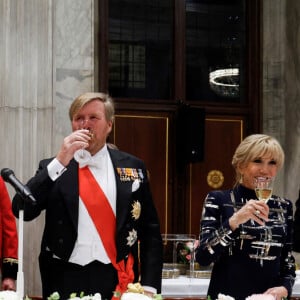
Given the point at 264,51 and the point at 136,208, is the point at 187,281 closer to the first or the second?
the point at 136,208

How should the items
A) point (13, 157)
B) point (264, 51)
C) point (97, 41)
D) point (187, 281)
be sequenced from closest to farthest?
point (187, 281), point (13, 157), point (97, 41), point (264, 51)

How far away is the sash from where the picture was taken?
3725 mm

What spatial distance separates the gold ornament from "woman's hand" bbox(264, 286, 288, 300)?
4.40 metres

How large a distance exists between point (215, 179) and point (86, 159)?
464cm

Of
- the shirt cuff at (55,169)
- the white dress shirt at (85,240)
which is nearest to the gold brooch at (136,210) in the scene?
the white dress shirt at (85,240)

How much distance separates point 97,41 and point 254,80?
75.1 inches

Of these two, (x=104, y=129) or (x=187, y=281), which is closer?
(x=104, y=129)

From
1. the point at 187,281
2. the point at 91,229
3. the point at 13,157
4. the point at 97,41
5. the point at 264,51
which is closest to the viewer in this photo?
the point at 91,229

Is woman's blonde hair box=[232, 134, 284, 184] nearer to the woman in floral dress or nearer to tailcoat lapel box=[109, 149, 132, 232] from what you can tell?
the woman in floral dress

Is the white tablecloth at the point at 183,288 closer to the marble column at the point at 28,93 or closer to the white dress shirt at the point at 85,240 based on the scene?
the marble column at the point at 28,93

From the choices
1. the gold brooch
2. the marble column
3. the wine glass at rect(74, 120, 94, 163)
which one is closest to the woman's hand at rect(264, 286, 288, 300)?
the gold brooch

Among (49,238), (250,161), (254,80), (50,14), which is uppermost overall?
(50,14)

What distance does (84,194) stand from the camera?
3760 millimetres

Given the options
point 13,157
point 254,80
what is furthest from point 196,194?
point 13,157
